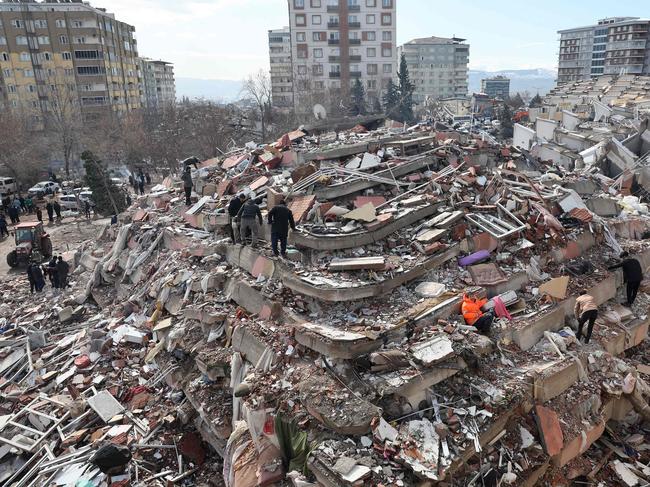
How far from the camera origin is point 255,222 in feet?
30.1

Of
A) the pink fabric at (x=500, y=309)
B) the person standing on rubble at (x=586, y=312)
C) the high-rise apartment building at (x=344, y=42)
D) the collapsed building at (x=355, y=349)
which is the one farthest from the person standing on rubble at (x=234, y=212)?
the high-rise apartment building at (x=344, y=42)

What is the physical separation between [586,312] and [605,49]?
268 feet

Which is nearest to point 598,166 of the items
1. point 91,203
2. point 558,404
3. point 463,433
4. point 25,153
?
point 558,404

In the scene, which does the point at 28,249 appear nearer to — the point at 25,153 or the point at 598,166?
the point at 25,153

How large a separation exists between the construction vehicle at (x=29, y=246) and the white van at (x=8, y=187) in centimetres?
1295

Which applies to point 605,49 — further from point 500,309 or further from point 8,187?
point 500,309

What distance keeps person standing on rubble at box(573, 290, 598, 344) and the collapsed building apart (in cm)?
22

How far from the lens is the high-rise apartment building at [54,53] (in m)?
42.4

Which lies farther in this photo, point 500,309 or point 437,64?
point 437,64

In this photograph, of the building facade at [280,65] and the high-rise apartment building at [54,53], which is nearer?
the high-rise apartment building at [54,53]

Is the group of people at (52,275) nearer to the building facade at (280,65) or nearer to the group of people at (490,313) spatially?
the group of people at (490,313)

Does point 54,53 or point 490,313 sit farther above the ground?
point 54,53

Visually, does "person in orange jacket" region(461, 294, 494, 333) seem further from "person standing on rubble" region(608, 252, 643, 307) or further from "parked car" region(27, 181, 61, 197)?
"parked car" region(27, 181, 61, 197)

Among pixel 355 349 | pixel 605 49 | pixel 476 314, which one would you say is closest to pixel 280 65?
pixel 605 49
